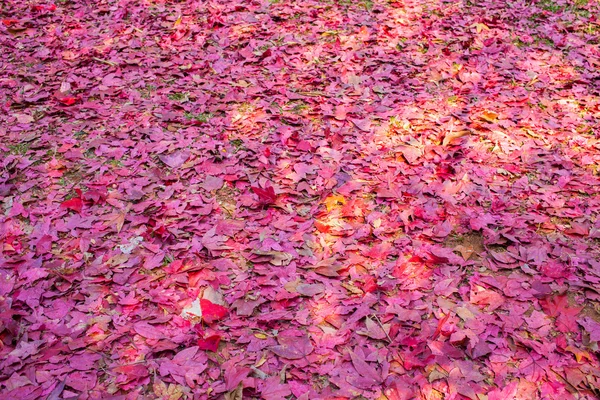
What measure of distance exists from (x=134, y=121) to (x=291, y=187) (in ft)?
4.57

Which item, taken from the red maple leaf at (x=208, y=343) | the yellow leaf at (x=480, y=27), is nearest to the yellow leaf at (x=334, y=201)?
the red maple leaf at (x=208, y=343)

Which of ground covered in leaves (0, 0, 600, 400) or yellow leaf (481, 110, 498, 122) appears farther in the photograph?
yellow leaf (481, 110, 498, 122)

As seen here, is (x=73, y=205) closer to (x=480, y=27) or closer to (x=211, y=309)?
(x=211, y=309)

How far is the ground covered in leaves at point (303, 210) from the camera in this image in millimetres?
2098

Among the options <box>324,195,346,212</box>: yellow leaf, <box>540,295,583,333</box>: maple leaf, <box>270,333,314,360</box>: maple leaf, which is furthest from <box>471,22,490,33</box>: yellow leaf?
<box>270,333,314,360</box>: maple leaf

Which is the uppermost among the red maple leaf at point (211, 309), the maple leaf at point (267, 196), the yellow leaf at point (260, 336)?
the maple leaf at point (267, 196)

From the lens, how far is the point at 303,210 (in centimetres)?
282

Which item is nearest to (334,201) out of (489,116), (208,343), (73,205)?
(208,343)

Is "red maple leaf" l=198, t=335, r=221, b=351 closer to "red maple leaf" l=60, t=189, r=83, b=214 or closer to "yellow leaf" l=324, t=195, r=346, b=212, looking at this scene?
"yellow leaf" l=324, t=195, r=346, b=212

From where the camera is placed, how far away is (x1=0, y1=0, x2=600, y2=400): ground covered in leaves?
210 centimetres

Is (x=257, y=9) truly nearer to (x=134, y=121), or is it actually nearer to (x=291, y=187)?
(x=134, y=121)

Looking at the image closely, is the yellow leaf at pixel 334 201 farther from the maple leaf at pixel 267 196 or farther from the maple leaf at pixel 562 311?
the maple leaf at pixel 562 311

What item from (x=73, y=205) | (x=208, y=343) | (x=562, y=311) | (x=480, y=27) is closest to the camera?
(x=208, y=343)

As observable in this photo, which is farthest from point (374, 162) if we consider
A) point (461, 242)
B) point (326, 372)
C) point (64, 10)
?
point (64, 10)
